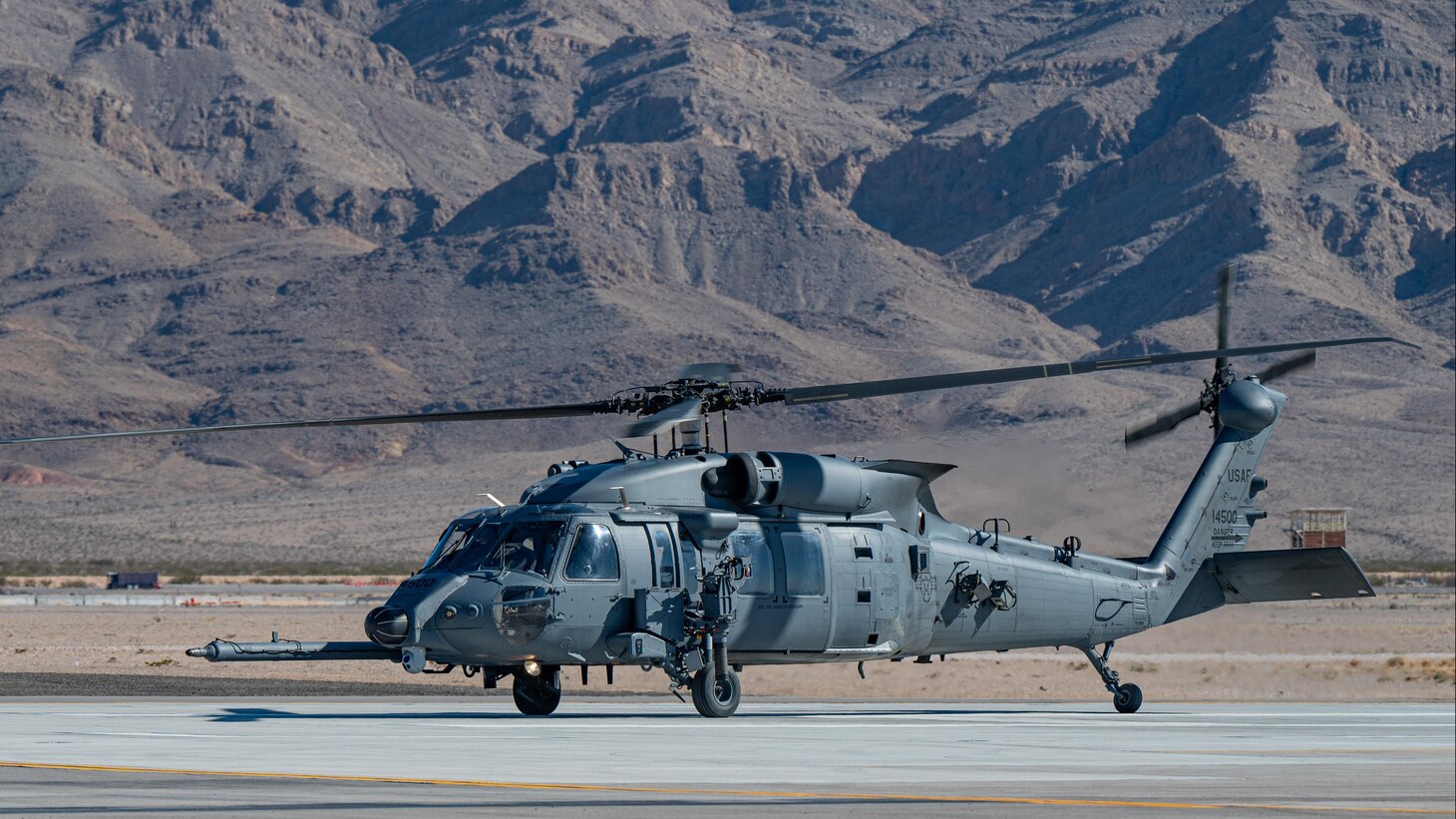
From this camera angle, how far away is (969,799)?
17.3m

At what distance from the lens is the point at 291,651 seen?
84.2 feet

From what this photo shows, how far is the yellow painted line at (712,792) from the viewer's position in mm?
16312

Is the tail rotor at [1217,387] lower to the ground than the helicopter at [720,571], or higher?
higher

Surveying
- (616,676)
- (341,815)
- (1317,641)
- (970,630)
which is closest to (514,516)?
(970,630)

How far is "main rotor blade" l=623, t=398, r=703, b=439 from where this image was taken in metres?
25.1

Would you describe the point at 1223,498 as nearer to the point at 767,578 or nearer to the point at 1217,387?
the point at 1217,387

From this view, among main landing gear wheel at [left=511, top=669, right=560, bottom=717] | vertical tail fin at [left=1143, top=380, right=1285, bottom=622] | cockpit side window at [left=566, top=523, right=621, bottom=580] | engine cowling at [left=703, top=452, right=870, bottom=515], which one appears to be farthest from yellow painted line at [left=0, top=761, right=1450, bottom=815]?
vertical tail fin at [left=1143, top=380, right=1285, bottom=622]

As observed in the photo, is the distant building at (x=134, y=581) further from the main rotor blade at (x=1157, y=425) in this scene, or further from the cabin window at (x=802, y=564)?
the cabin window at (x=802, y=564)

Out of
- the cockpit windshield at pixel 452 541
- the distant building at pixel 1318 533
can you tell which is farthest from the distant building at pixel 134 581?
the cockpit windshield at pixel 452 541

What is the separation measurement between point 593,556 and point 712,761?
18.1 feet

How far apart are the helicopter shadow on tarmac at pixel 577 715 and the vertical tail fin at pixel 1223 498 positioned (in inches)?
105

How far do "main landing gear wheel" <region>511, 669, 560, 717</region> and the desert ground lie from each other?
22.2 ft

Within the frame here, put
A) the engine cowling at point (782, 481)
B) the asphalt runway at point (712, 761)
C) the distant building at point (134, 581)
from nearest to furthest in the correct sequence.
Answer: the asphalt runway at point (712, 761) < the engine cowling at point (782, 481) < the distant building at point (134, 581)

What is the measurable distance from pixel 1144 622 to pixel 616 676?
13.3 m
